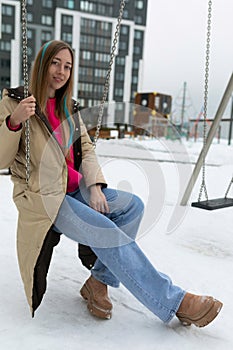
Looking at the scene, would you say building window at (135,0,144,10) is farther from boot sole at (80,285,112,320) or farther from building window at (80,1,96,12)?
boot sole at (80,285,112,320)

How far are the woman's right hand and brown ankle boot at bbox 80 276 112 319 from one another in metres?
0.69

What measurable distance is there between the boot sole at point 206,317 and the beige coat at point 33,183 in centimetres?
55

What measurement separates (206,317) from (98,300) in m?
0.41

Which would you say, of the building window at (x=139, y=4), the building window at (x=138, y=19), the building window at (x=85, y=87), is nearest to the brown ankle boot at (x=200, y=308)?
the building window at (x=85, y=87)

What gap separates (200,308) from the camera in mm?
1323

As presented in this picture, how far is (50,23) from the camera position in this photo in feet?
103

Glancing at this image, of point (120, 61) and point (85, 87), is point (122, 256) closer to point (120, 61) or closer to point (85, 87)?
point (85, 87)

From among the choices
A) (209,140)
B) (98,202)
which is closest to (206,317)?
(98,202)

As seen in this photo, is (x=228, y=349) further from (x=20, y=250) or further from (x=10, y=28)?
(x=10, y=28)

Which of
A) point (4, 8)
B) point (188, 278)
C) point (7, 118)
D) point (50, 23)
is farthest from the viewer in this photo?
point (50, 23)

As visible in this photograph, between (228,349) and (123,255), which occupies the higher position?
(123,255)

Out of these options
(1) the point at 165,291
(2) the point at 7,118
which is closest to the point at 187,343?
(1) the point at 165,291

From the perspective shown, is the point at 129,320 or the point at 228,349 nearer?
the point at 228,349

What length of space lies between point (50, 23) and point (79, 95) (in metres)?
6.17
